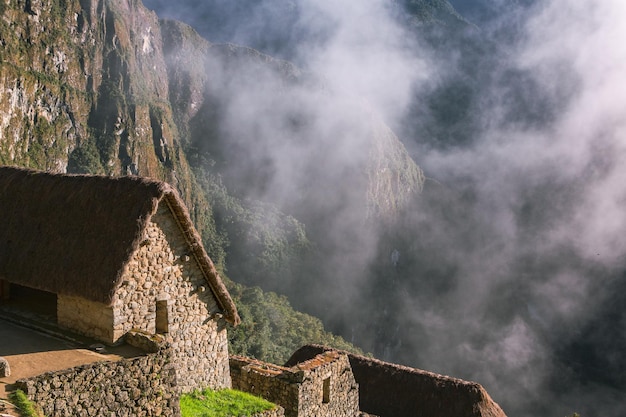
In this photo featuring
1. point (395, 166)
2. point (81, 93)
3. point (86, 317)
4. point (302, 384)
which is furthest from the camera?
point (395, 166)

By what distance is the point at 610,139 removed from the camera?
13388 centimetres

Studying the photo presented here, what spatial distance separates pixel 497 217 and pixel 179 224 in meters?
141

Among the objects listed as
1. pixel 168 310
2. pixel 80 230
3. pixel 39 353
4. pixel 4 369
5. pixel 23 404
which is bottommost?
pixel 23 404

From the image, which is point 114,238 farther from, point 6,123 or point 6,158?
point 6,123

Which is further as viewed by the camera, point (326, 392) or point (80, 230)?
point (326, 392)

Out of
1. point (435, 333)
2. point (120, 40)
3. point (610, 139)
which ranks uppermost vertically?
point (120, 40)

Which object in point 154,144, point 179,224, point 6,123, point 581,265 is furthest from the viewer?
point 154,144

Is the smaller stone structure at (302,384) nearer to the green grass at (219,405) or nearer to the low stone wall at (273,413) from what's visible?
the green grass at (219,405)

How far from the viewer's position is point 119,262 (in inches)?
340

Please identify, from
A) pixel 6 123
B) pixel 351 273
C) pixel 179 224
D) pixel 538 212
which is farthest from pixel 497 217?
pixel 179 224

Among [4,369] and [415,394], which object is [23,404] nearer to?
[4,369]

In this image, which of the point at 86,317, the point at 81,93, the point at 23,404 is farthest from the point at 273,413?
the point at 81,93

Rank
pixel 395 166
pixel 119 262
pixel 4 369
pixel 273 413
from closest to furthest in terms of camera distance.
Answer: pixel 4 369
pixel 119 262
pixel 273 413
pixel 395 166

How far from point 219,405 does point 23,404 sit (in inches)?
154
